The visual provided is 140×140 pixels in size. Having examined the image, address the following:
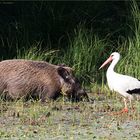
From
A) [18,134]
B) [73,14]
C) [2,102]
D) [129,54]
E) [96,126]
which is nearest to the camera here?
[18,134]

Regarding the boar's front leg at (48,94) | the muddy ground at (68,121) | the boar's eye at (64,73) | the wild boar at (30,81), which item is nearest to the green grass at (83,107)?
the muddy ground at (68,121)

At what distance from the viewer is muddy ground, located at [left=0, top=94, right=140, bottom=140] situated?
8.21 m

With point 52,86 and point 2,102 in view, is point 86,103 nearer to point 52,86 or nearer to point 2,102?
point 52,86

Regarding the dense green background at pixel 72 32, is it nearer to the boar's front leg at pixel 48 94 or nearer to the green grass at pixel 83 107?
the green grass at pixel 83 107

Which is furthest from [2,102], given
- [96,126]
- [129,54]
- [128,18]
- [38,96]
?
[128,18]

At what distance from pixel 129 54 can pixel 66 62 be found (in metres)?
1.10

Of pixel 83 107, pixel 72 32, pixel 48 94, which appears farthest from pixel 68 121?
pixel 72 32

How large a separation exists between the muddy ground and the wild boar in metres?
0.23

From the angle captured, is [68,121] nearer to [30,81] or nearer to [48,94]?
[48,94]

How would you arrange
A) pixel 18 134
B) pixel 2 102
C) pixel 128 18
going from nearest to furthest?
pixel 18 134 → pixel 2 102 → pixel 128 18

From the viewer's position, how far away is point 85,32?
13414mm

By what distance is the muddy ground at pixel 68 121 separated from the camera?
323 inches

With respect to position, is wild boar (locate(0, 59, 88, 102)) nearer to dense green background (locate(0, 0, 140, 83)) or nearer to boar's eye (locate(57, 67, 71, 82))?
boar's eye (locate(57, 67, 71, 82))

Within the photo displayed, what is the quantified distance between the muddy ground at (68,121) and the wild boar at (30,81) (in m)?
0.23
